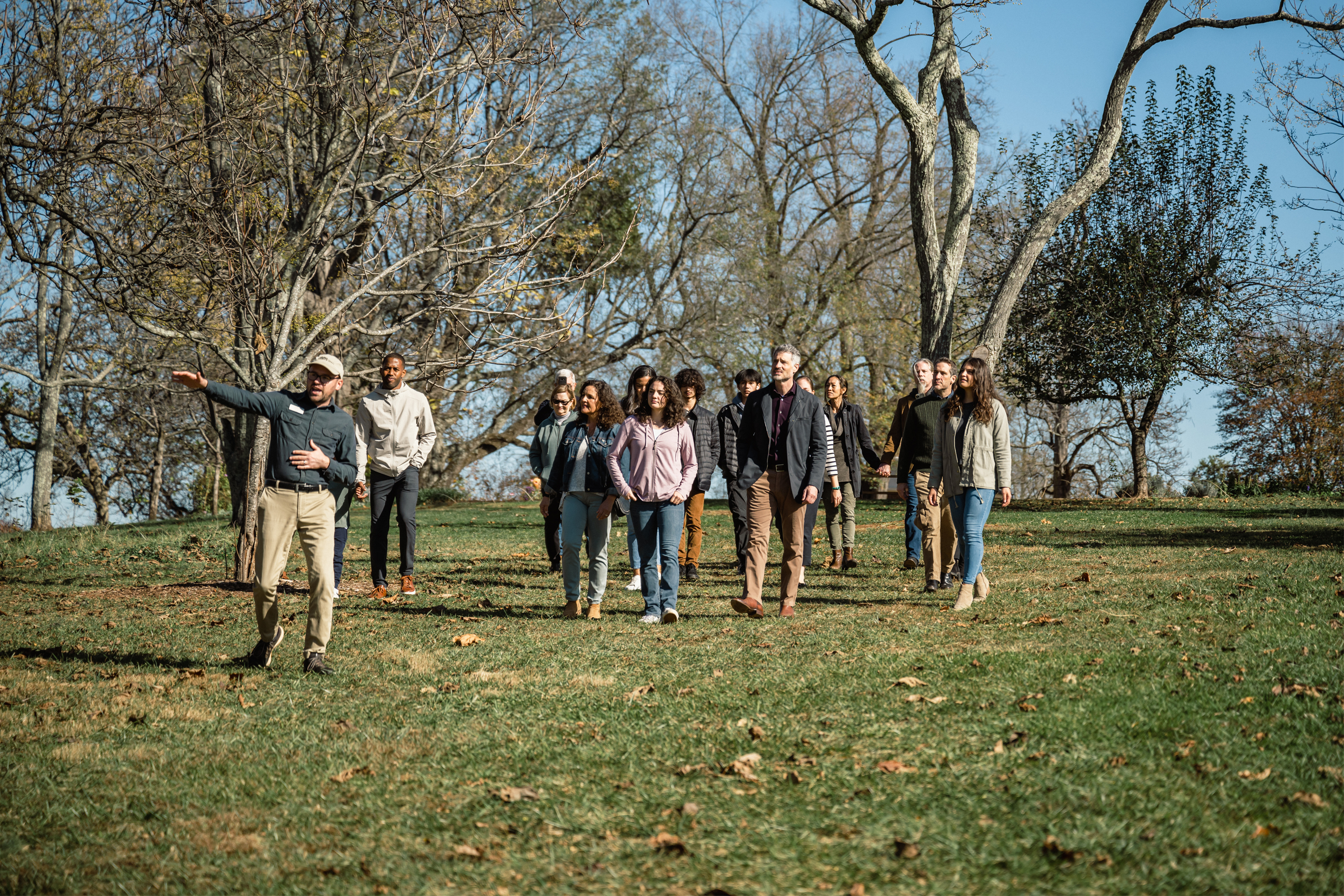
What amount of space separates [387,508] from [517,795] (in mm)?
6383

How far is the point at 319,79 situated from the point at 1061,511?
54.1ft

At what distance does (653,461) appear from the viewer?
876 centimetres

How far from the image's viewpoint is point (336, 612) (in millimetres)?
9547

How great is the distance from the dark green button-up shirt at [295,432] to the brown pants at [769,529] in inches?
128

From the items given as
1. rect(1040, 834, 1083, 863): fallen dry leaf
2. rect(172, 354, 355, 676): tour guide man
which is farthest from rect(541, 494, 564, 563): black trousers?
rect(1040, 834, 1083, 863): fallen dry leaf

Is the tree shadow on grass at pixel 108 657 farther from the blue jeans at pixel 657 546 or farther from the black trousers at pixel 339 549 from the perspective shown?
the blue jeans at pixel 657 546

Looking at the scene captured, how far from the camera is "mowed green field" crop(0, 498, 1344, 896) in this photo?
376cm

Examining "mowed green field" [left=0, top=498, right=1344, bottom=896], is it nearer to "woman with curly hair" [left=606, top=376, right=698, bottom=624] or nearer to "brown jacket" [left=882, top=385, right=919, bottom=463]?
"woman with curly hair" [left=606, top=376, right=698, bottom=624]

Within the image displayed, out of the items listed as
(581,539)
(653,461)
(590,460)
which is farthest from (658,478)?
(581,539)

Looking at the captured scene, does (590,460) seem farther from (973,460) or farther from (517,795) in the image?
(517,795)

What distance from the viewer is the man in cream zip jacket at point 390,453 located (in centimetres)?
1032

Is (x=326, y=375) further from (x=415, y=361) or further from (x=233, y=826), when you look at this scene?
(x=415, y=361)

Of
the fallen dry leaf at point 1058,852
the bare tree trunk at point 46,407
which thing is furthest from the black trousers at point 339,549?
the bare tree trunk at point 46,407

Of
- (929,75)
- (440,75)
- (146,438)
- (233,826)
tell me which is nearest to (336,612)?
(233,826)
